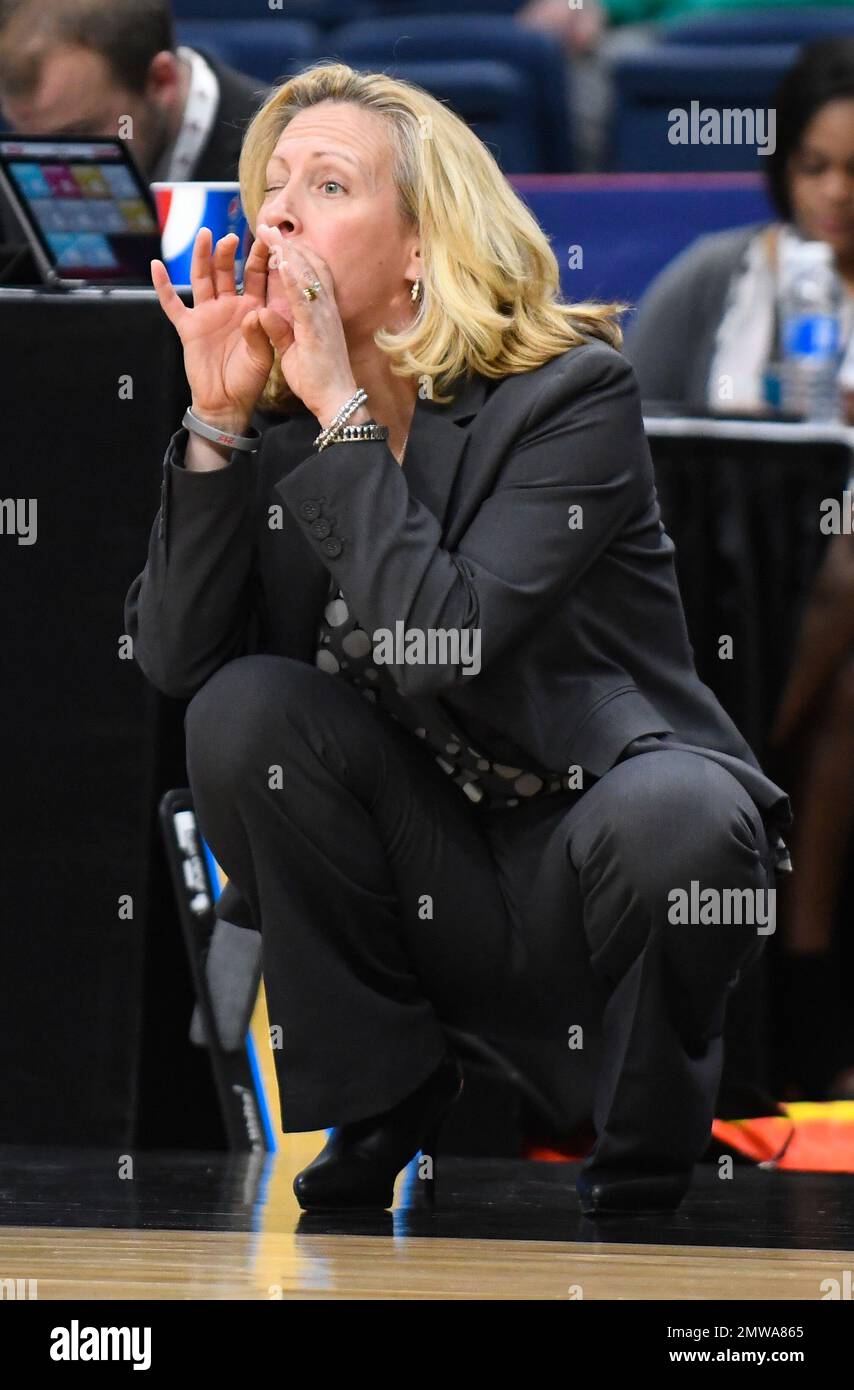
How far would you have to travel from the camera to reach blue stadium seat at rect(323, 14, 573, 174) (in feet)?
13.1

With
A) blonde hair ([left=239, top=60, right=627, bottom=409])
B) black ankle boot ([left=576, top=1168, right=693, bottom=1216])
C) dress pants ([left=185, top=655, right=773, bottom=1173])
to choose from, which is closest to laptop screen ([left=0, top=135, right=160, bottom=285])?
blonde hair ([left=239, top=60, right=627, bottom=409])

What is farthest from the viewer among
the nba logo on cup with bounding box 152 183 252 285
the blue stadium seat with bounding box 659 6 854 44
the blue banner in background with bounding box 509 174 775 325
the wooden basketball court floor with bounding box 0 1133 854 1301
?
the blue stadium seat with bounding box 659 6 854 44

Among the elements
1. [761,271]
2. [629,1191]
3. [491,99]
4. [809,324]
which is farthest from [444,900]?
[491,99]

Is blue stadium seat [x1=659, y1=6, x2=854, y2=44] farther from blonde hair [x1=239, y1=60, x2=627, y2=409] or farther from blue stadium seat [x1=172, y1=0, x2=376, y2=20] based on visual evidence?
blonde hair [x1=239, y1=60, x2=627, y2=409]

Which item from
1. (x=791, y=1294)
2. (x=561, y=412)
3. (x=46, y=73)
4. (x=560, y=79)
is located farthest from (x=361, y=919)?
(x=560, y=79)

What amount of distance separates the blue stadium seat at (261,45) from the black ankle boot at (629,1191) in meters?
2.95

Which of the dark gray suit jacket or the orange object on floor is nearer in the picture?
the dark gray suit jacket

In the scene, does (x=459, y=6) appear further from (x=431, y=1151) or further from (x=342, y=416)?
(x=431, y=1151)

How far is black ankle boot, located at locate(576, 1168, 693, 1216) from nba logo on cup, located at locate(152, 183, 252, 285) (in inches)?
37.5

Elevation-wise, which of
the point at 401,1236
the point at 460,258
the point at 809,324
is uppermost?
the point at 809,324

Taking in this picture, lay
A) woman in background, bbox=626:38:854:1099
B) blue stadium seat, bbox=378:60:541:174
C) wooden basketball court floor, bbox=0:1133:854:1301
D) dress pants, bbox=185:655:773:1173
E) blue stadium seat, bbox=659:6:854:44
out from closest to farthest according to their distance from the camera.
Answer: wooden basketball court floor, bbox=0:1133:854:1301 < dress pants, bbox=185:655:773:1173 < woman in background, bbox=626:38:854:1099 < blue stadium seat, bbox=378:60:541:174 < blue stadium seat, bbox=659:6:854:44

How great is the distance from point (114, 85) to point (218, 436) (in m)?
1.37

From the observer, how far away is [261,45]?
4.17 m

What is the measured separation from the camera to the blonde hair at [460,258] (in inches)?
64.9
